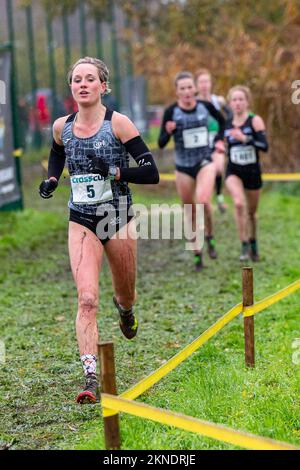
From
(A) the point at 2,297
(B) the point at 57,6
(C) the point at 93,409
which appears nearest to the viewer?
(C) the point at 93,409

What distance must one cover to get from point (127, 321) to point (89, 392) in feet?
4.62

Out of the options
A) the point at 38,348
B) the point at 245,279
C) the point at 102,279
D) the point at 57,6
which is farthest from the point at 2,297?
the point at 57,6

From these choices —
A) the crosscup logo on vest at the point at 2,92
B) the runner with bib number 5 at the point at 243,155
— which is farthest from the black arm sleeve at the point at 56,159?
the crosscup logo on vest at the point at 2,92

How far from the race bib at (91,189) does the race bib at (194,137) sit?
484 cm

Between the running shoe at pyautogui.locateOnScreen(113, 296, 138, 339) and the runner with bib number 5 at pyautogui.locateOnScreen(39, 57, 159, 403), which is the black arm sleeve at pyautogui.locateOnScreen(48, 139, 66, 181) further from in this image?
the running shoe at pyautogui.locateOnScreen(113, 296, 138, 339)

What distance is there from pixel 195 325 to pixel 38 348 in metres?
1.47

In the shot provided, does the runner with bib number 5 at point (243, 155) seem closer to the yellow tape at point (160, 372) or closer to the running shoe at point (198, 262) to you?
the running shoe at point (198, 262)

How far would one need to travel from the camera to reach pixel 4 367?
23.7 ft

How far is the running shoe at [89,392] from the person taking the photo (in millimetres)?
6004

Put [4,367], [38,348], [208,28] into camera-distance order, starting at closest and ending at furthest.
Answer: [4,367]
[38,348]
[208,28]


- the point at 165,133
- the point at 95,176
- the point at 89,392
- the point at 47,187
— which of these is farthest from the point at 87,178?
the point at 165,133
